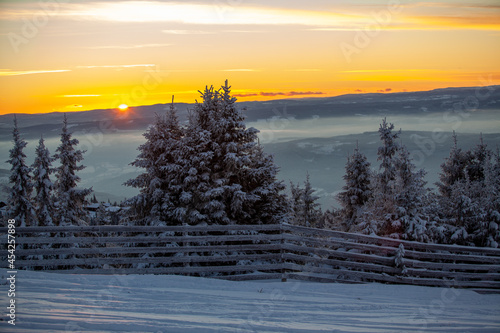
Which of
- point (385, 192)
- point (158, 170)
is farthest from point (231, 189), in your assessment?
point (385, 192)

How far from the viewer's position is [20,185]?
24.9 metres

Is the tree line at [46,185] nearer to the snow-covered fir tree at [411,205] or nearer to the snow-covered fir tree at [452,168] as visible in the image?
the snow-covered fir tree at [411,205]

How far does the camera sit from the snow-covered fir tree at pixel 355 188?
30219 mm

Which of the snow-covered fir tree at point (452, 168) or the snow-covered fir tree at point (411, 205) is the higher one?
the snow-covered fir tree at point (452, 168)

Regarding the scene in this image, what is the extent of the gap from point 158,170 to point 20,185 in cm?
1084

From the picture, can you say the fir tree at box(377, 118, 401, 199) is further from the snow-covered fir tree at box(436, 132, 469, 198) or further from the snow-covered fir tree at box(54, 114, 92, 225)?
the snow-covered fir tree at box(54, 114, 92, 225)

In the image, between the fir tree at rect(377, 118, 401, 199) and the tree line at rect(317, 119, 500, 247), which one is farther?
the fir tree at rect(377, 118, 401, 199)

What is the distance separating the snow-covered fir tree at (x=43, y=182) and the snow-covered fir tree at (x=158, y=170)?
7402 millimetres

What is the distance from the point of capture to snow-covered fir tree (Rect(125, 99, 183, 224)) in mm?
19219

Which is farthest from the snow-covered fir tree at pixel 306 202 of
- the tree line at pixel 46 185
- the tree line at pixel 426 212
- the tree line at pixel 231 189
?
the tree line at pixel 46 185

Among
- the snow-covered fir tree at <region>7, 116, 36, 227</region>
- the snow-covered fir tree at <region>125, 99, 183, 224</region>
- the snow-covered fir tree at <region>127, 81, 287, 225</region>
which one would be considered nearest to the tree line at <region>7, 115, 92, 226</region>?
the snow-covered fir tree at <region>7, 116, 36, 227</region>

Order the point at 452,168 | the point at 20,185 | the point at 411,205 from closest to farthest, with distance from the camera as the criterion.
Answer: the point at 411,205
the point at 20,185
the point at 452,168

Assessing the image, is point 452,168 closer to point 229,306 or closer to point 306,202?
point 306,202

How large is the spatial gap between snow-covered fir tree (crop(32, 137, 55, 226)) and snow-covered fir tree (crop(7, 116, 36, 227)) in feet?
Answer: 1.32
